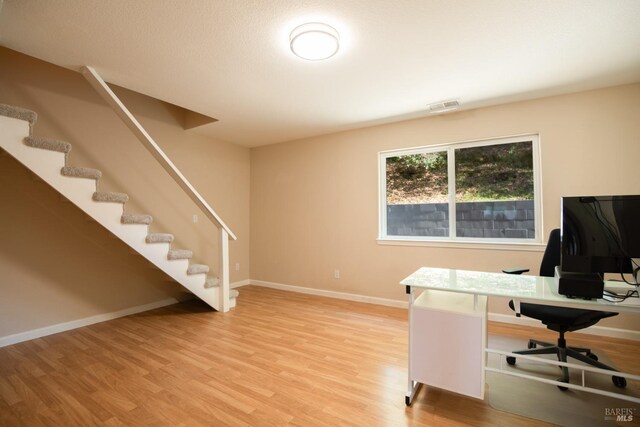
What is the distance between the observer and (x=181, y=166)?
4.12 metres

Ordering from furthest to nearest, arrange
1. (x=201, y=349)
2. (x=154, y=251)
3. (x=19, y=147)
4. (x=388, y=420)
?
(x=154, y=251) → (x=201, y=349) → (x=19, y=147) → (x=388, y=420)

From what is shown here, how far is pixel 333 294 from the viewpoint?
4.30m

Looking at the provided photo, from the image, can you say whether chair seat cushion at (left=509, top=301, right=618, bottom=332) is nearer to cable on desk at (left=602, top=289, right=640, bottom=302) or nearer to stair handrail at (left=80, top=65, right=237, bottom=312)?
cable on desk at (left=602, top=289, right=640, bottom=302)

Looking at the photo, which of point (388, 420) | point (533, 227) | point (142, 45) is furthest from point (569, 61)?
point (142, 45)

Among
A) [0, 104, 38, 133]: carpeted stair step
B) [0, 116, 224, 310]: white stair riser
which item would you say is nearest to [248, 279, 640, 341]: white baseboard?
[0, 116, 224, 310]: white stair riser

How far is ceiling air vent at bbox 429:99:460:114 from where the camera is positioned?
3.15 metres

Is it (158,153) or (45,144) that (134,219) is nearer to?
(158,153)

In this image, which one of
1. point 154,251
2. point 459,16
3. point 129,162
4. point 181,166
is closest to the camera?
point 459,16

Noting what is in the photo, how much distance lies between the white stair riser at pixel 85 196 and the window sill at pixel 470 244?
255cm

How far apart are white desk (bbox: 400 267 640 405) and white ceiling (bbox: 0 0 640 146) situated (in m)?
1.75

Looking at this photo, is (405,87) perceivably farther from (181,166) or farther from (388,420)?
(181,166)

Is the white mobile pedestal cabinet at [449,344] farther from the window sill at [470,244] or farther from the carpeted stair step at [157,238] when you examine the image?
the carpeted stair step at [157,238]

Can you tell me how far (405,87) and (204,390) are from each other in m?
3.14
